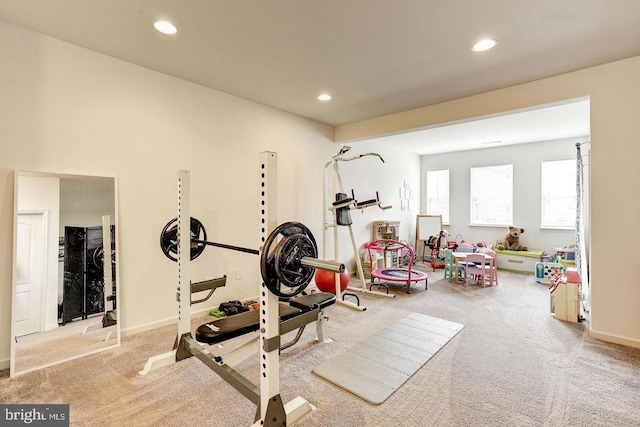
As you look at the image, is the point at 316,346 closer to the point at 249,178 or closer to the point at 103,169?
the point at 249,178

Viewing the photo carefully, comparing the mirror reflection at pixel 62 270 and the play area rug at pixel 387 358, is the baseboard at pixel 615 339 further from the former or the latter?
the mirror reflection at pixel 62 270

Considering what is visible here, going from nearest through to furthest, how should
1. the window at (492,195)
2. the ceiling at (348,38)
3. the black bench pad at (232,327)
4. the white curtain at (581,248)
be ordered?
the black bench pad at (232,327) → the ceiling at (348,38) → the white curtain at (581,248) → the window at (492,195)

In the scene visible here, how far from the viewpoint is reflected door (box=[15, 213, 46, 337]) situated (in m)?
2.24

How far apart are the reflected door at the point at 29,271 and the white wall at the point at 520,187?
23.6 feet

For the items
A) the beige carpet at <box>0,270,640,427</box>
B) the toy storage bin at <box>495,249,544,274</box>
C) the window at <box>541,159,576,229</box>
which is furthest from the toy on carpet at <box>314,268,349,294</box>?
the window at <box>541,159,576,229</box>

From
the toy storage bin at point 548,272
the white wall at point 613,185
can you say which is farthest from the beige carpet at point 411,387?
the toy storage bin at point 548,272

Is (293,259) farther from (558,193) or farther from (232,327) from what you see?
(558,193)

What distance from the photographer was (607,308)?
2770mm

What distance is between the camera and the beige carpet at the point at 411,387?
1.75 meters

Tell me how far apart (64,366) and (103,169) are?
5.31ft

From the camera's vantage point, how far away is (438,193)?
7.41m

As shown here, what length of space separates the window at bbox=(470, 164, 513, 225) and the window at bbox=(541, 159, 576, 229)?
0.60 metres

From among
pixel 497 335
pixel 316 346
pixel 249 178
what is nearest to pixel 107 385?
pixel 316 346

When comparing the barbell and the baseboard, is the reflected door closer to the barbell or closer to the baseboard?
the barbell
